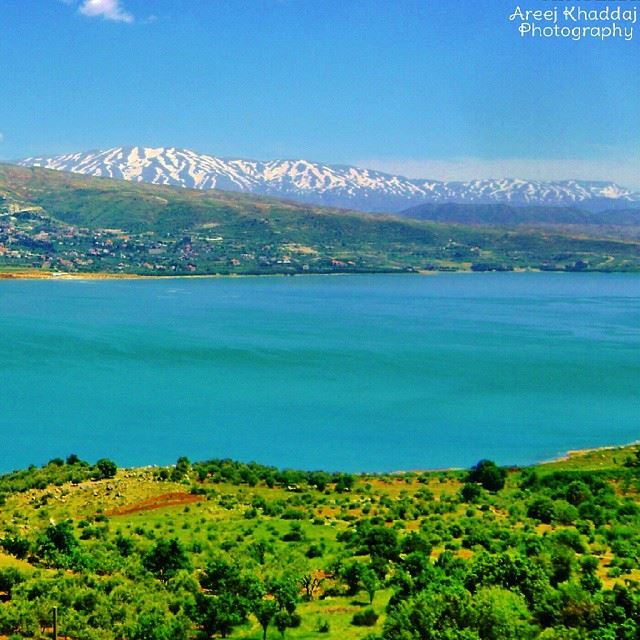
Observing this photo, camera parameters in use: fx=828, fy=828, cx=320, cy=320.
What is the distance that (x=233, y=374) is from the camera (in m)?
52.9

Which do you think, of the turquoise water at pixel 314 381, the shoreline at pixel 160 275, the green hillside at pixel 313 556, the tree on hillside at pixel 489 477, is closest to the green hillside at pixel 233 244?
the shoreline at pixel 160 275

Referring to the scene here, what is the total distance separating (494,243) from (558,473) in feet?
568

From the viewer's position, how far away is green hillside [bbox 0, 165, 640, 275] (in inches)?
6033

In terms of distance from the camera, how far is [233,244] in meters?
170

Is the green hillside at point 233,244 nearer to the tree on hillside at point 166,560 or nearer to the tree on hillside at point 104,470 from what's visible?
the tree on hillside at point 104,470

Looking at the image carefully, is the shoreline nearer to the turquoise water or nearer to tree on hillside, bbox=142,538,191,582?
the turquoise water

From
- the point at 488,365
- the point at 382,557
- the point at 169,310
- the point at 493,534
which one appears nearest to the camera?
the point at 382,557

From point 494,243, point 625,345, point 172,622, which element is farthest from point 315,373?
point 494,243

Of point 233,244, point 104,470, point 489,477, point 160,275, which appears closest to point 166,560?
point 104,470

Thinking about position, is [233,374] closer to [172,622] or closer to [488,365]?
[488,365]

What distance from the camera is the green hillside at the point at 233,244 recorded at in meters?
153

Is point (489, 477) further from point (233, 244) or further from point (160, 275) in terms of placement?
point (233, 244)

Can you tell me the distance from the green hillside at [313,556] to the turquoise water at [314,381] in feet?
30.9

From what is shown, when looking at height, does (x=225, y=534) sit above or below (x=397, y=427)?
above
